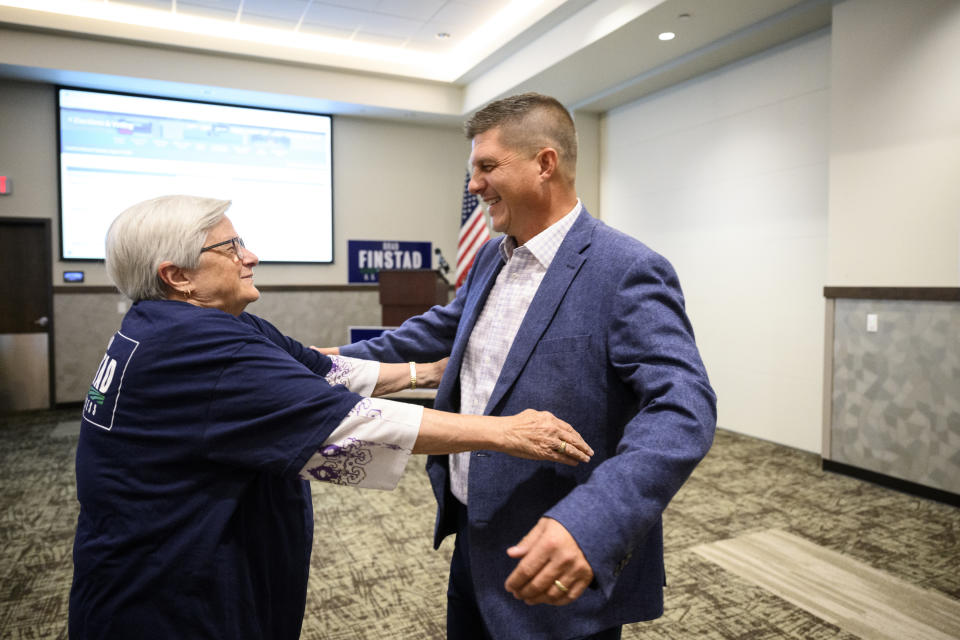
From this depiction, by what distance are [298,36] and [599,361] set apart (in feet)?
21.9

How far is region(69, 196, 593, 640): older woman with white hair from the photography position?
1.06 meters

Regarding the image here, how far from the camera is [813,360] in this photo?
4809 millimetres

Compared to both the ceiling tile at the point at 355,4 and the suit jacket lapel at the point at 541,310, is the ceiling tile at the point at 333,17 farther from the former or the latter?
the suit jacket lapel at the point at 541,310

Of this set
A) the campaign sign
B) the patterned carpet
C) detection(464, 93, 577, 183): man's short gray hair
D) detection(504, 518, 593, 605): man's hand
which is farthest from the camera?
the campaign sign

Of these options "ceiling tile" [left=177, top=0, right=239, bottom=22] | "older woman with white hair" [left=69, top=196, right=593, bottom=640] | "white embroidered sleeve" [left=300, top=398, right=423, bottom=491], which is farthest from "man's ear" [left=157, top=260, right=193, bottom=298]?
"ceiling tile" [left=177, top=0, right=239, bottom=22]

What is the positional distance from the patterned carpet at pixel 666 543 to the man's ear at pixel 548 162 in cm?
185

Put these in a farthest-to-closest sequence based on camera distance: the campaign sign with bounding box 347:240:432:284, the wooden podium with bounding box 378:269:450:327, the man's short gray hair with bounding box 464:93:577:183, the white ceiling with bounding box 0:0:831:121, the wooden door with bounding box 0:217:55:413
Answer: the campaign sign with bounding box 347:240:432:284
the wooden door with bounding box 0:217:55:413
the wooden podium with bounding box 378:269:450:327
the white ceiling with bounding box 0:0:831:121
the man's short gray hair with bounding box 464:93:577:183

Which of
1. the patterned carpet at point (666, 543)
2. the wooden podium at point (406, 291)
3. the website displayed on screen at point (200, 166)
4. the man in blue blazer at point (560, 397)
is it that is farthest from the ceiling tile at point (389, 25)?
the man in blue blazer at point (560, 397)

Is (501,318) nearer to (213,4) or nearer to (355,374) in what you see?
(355,374)

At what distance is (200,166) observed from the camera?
700 cm

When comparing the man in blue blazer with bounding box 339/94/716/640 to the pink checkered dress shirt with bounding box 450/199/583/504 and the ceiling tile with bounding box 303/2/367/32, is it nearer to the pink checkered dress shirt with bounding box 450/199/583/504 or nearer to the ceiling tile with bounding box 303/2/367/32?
the pink checkered dress shirt with bounding box 450/199/583/504

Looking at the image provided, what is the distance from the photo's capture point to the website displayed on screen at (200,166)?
21.5 feet

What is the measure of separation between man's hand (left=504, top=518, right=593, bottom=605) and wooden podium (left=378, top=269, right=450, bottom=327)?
15.3ft

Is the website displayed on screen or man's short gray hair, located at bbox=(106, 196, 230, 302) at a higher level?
the website displayed on screen
